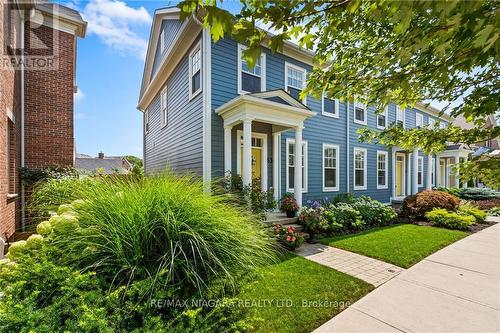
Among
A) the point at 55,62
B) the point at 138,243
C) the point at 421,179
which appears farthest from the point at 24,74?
the point at 421,179

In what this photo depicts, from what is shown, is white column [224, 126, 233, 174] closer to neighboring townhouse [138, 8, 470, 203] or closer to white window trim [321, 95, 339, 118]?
neighboring townhouse [138, 8, 470, 203]

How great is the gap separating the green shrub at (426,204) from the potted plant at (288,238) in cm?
629

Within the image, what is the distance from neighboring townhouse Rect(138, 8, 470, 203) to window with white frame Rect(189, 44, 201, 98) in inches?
1.1

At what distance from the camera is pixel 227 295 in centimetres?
210

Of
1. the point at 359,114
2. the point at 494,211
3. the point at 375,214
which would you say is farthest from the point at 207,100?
the point at 494,211

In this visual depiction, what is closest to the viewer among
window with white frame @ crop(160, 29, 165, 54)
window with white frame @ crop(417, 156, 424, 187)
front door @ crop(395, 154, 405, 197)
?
window with white frame @ crop(160, 29, 165, 54)

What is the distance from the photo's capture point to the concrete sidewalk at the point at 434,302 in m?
2.84

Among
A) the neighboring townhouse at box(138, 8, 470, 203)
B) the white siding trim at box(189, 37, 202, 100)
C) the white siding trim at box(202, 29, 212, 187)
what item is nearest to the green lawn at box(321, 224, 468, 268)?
the neighboring townhouse at box(138, 8, 470, 203)

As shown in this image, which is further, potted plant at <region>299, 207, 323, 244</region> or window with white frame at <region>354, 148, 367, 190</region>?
window with white frame at <region>354, 148, 367, 190</region>

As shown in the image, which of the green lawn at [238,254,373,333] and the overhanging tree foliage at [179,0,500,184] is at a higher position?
the overhanging tree foliage at [179,0,500,184]

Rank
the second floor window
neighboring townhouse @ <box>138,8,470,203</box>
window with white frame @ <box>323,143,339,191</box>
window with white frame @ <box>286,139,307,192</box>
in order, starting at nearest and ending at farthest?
neighboring townhouse @ <box>138,8,470,203</box> < window with white frame @ <box>286,139,307,192</box> < window with white frame @ <box>323,143,339,191</box> < the second floor window

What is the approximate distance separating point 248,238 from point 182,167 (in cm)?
699

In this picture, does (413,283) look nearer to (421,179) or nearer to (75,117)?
(75,117)

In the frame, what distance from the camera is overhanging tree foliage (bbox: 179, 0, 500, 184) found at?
4.35 ft
